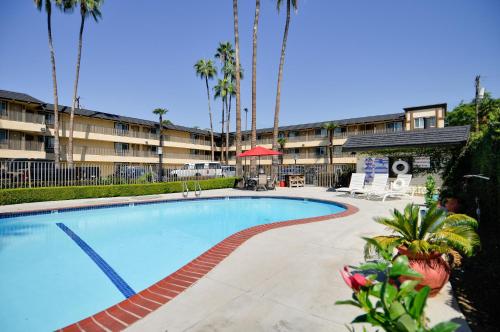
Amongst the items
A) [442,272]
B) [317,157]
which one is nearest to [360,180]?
[442,272]

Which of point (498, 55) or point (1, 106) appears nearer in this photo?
point (498, 55)

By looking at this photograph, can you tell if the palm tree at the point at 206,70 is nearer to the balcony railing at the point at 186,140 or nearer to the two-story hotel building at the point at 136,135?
the balcony railing at the point at 186,140

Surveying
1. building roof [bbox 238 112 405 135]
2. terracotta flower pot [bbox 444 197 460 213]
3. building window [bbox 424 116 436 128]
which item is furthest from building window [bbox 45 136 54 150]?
building window [bbox 424 116 436 128]

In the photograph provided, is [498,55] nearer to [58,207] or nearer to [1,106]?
[58,207]

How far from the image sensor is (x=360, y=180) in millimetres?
15031

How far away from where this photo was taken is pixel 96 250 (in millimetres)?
7184

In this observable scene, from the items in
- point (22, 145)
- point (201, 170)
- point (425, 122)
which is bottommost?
point (201, 170)

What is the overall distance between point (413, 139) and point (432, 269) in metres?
16.1

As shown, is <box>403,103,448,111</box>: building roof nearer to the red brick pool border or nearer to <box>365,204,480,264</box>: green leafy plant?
<box>365,204,480,264</box>: green leafy plant

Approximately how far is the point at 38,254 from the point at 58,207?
5.39 metres

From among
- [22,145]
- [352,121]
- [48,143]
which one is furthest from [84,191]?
[352,121]

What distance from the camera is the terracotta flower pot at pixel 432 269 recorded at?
3.34 meters

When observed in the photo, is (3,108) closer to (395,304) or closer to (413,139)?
(395,304)

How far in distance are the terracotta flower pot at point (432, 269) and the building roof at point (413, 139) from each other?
50.2 ft
